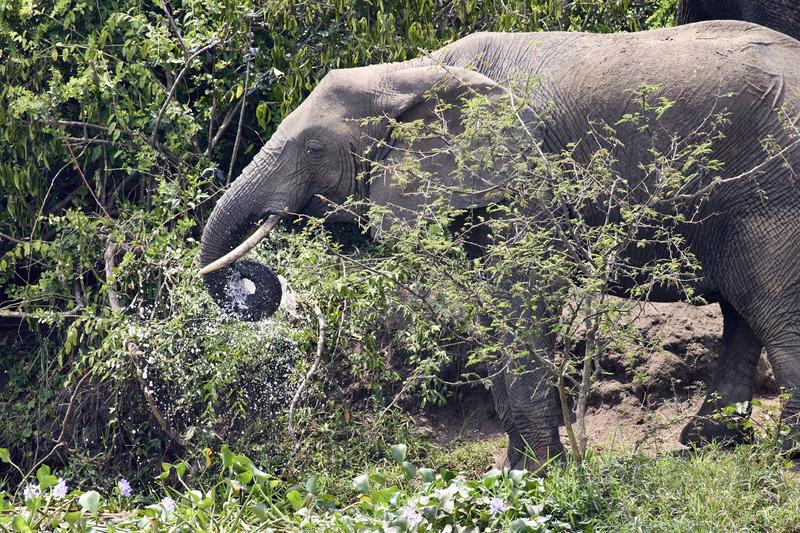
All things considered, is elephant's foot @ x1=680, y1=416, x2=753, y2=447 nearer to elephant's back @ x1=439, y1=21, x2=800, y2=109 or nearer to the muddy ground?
the muddy ground

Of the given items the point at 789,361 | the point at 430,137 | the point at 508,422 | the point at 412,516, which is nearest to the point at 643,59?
the point at 430,137

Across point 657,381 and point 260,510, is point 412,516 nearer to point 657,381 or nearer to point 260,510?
point 260,510

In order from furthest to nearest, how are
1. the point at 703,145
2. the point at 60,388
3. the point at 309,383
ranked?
the point at 60,388
the point at 309,383
the point at 703,145

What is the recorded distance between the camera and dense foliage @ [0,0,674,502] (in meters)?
7.64

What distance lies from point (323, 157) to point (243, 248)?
24.6 inches

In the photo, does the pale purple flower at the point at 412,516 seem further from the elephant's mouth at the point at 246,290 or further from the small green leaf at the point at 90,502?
the elephant's mouth at the point at 246,290

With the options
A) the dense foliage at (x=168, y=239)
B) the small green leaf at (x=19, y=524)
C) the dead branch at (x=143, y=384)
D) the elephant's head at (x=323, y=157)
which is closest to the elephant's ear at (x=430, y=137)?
the elephant's head at (x=323, y=157)

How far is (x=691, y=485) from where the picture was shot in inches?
224

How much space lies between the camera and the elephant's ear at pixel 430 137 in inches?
256

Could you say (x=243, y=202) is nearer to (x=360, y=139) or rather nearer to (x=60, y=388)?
(x=360, y=139)

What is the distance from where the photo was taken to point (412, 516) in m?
5.32

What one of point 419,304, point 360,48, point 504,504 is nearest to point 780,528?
point 504,504

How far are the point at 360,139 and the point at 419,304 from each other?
99 cm

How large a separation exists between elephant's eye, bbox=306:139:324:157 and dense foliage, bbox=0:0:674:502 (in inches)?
24.5
